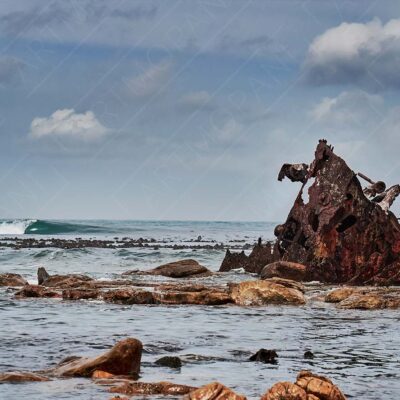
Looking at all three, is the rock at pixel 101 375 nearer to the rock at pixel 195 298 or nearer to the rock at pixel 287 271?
the rock at pixel 195 298

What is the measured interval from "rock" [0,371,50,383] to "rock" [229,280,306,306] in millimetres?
10879

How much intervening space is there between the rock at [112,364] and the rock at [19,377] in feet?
1.15

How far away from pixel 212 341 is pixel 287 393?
20.3 ft

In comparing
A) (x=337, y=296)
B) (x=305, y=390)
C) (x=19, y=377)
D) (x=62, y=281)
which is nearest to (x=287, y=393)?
(x=305, y=390)

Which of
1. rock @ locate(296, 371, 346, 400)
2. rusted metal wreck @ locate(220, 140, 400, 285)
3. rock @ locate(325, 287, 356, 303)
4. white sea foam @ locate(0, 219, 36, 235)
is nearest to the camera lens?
rock @ locate(296, 371, 346, 400)

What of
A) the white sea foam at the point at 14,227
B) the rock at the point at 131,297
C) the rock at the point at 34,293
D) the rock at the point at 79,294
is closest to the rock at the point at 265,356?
the rock at the point at 131,297

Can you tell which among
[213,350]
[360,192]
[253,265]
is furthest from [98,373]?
[253,265]

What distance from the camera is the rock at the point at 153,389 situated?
871 centimetres

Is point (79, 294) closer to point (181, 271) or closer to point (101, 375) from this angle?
point (181, 271)

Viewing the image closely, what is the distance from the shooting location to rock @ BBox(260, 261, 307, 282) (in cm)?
2700

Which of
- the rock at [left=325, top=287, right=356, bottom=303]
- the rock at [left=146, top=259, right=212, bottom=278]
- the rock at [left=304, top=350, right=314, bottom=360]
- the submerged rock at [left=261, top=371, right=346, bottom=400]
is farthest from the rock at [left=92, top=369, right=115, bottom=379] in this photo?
the rock at [left=146, top=259, right=212, bottom=278]

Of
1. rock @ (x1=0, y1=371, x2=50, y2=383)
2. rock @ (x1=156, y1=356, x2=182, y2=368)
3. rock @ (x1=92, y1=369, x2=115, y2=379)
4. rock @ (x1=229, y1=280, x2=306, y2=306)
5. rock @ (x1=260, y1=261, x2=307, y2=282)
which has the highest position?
rock @ (x1=260, y1=261, x2=307, y2=282)

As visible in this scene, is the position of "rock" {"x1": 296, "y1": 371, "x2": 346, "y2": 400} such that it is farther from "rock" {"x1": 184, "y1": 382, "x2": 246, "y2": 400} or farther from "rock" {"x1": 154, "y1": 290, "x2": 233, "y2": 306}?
"rock" {"x1": 154, "y1": 290, "x2": 233, "y2": 306}

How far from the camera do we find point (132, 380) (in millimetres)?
9570
